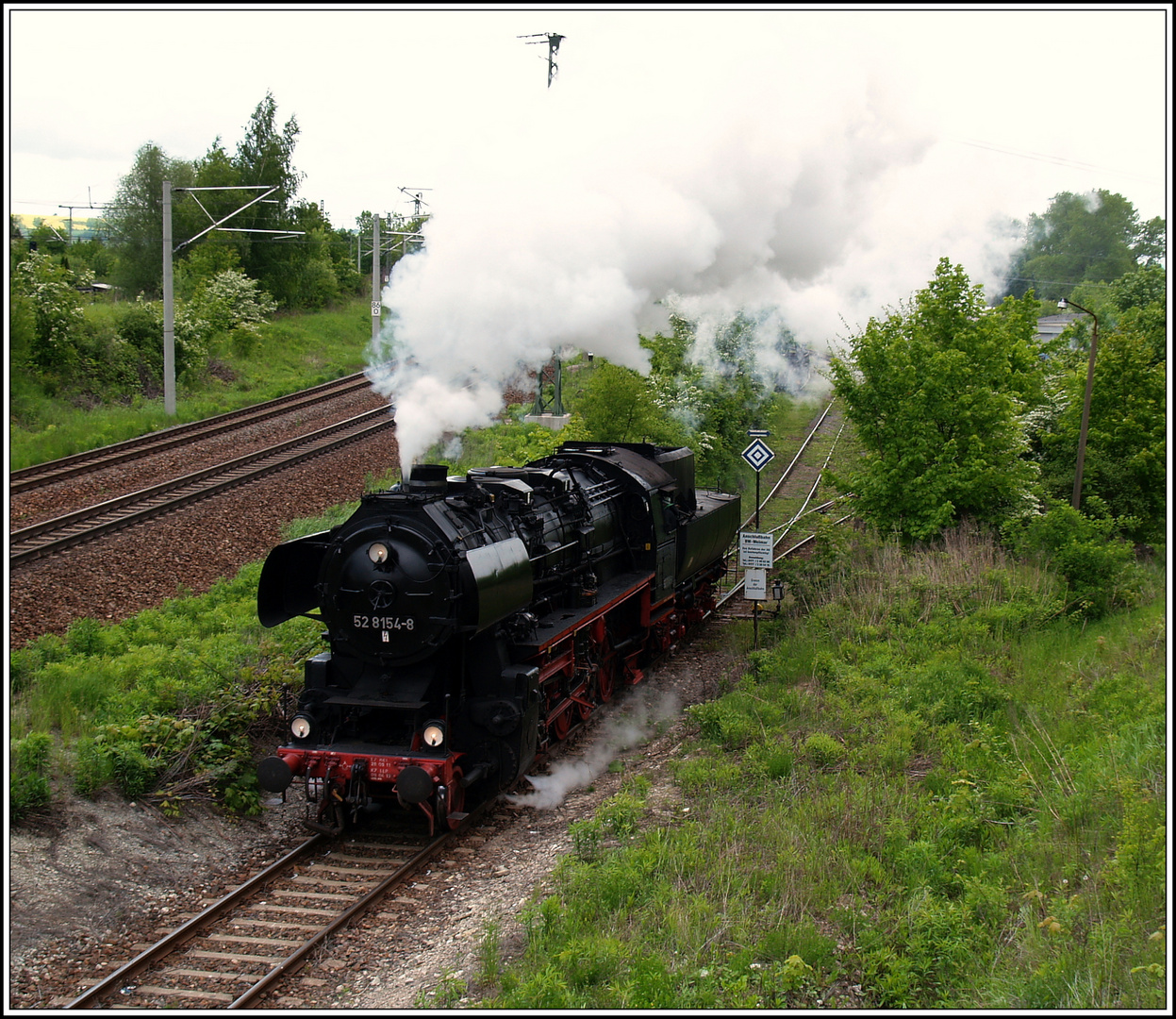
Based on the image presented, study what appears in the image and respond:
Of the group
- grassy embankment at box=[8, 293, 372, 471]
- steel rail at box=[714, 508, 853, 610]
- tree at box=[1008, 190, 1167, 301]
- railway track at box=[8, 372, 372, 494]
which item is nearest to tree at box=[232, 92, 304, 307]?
grassy embankment at box=[8, 293, 372, 471]

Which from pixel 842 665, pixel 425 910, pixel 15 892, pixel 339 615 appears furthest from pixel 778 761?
pixel 15 892

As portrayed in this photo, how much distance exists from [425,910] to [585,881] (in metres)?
1.40

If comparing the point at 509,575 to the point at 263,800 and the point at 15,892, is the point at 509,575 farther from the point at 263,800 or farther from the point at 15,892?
the point at 15,892

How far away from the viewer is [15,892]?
21.2 feet

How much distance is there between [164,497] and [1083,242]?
65.2m

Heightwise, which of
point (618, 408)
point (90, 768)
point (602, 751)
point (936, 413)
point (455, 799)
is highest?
point (936, 413)

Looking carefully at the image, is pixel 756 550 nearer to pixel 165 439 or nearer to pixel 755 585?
pixel 755 585

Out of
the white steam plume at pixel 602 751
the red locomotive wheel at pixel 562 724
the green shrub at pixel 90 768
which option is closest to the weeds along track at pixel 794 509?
the white steam plume at pixel 602 751

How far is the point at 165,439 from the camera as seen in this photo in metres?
19.9

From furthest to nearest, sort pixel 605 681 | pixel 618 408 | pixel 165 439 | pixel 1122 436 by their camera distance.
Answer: pixel 165 439
pixel 618 408
pixel 1122 436
pixel 605 681

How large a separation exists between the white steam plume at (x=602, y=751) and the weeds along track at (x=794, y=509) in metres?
4.10

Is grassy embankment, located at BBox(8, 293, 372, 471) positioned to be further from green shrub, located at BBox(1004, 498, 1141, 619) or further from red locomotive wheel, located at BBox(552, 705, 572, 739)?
green shrub, located at BBox(1004, 498, 1141, 619)

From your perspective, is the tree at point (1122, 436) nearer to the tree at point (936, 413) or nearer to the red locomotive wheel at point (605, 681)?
the tree at point (936, 413)

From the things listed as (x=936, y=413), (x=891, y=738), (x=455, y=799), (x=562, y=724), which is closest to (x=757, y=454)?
(x=936, y=413)
